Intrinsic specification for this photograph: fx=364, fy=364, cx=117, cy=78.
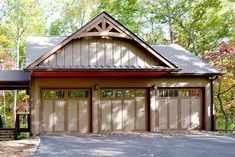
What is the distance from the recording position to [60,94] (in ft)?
56.1

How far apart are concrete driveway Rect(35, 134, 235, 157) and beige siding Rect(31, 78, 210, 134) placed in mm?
1334

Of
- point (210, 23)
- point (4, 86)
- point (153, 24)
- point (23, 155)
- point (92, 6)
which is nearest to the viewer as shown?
point (23, 155)

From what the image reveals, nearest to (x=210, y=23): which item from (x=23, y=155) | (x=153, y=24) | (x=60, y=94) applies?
(x=153, y=24)

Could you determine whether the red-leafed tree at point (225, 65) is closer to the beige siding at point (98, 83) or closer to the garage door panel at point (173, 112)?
the beige siding at point (98, 83)

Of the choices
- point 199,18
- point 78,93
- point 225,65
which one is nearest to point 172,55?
point 225,65

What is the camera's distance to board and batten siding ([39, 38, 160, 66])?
Answer: 16.6m

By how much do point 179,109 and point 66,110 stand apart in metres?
5.63

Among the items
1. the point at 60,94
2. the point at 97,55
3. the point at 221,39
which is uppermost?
the point at 221,39

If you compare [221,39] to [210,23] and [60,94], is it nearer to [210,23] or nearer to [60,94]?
[210,23]

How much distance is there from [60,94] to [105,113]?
2.32m

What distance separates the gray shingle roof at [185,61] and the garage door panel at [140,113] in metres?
2.44

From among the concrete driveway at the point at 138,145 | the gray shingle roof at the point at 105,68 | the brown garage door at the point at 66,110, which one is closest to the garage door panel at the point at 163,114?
the concrete driveway at the point at 138,145

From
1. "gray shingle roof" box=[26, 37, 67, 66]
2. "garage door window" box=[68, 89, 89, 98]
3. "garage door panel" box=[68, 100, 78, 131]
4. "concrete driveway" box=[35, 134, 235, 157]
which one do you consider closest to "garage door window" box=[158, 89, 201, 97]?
"concrete driveway" box=[35, 134, 235, 157]

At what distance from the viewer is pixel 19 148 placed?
12289mm
